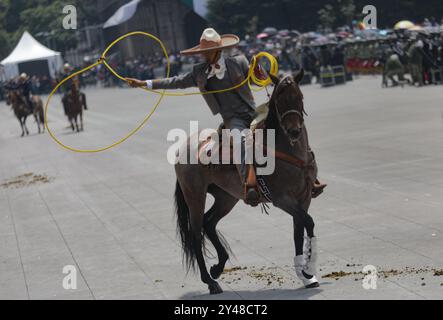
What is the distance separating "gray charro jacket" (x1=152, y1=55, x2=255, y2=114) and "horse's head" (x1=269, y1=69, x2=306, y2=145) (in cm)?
77

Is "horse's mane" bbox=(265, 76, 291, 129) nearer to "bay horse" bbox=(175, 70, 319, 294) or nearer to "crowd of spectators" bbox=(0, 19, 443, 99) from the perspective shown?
"bay horse" bbox=(175, 70, 319, 294)

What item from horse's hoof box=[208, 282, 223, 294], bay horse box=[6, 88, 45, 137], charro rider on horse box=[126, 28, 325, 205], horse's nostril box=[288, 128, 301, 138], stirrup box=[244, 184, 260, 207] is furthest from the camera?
bay horse box=[6, 88, 45, 137]

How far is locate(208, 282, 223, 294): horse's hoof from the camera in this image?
9648 millimetres

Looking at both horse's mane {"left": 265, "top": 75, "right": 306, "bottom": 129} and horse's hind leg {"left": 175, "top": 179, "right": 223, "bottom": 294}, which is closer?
horse's mane {"left": 265, "top": 75, "right": 306, "bottom": 129}

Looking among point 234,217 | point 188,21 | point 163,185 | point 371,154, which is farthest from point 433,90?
point 188,21

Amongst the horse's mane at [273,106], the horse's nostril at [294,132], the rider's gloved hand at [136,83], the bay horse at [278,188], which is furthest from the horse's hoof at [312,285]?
the rider's gloved hand at [136,83]

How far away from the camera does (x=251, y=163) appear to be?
9602 millimetres

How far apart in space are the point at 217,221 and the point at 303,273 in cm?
141

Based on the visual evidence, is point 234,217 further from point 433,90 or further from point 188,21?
point 188,21

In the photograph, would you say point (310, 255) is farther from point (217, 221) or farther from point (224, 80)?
point (224, 80)

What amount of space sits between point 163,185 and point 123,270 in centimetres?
708

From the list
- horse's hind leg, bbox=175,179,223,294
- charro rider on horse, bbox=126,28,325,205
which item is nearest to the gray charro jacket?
charro rider on horse, bbox=126,28,325,205

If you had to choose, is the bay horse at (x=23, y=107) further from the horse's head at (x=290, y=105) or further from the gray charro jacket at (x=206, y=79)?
the horse's head at (x=290, y=105)

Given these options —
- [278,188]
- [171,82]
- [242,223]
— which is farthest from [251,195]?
[242,223]
